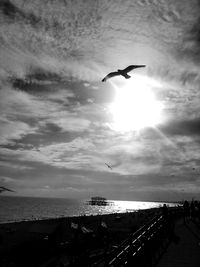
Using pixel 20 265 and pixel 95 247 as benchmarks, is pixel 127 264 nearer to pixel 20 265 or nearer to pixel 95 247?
pixel 20 265

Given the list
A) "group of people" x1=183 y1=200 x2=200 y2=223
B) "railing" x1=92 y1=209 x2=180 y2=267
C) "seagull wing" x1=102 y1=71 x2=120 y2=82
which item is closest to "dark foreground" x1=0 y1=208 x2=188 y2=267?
"railing" x1=92 y1=209 x2=180 y2=267

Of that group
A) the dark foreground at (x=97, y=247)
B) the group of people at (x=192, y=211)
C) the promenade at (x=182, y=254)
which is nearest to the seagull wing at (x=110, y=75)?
the dark foreground at (x=97, y=247)

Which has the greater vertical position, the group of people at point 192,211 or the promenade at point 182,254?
the group of people at point 192,211

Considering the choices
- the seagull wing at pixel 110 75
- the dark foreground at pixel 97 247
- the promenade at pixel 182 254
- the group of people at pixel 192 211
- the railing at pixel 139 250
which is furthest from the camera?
the group of people at pixel 192 211

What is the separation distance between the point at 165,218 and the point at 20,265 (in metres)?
10.4

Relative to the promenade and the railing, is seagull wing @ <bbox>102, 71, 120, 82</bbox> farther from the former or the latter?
the promenade

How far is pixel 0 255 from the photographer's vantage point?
2322cm

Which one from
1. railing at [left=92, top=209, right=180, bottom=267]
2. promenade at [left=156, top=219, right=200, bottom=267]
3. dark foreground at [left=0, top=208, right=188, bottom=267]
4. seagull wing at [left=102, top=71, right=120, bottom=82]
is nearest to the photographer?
railing at [left=92, top=209, right=180, bottom=267]

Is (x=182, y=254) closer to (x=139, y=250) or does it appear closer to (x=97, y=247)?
(x=139, y=250)

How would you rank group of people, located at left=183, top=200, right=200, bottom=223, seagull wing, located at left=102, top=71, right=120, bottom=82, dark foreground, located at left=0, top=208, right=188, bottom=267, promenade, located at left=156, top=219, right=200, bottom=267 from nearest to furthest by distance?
dark foreground, located at left=0, top=208, right=188, bottom=267
promenade, located at left=156, top=219, right=200, bottom=267
seagull wing, located at left=102, top=71, right=120, bottom=82
group of people, located at left=183, top=200, right=200, bottom=223

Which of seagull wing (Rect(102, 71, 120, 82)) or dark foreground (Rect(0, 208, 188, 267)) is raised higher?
seagull wing (Rect(102, 71, 120, 82))

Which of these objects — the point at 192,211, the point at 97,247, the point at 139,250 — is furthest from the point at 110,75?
the point at 192,211

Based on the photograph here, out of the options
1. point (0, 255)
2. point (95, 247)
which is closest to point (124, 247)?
point (95, 247)

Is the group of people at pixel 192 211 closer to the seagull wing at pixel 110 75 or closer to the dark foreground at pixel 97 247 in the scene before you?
the dark foreground at pixel 97 247
